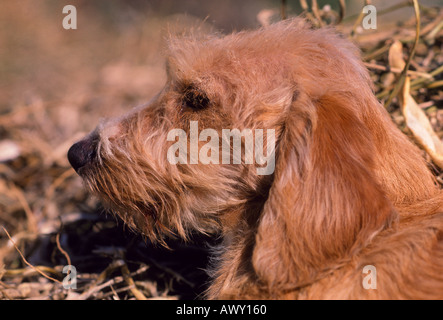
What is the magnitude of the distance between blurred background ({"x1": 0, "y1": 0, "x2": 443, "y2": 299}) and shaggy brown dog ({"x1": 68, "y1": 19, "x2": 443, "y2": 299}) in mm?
432

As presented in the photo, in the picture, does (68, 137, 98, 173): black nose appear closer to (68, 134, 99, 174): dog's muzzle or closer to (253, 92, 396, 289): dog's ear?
(68, 134, 99, 174): dog's muzzle

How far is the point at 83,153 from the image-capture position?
277 cm

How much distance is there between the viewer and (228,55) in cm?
259

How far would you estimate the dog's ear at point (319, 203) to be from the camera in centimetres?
208

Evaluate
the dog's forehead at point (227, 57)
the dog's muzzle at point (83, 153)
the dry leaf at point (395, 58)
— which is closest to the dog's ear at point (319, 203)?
the dog's forehead at point (227, 57)

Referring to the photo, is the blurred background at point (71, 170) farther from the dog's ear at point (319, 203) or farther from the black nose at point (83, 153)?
the dog's ear at point (319, 203)

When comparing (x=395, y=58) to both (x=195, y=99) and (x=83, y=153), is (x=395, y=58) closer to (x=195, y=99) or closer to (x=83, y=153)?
A: (x=195, y=99)

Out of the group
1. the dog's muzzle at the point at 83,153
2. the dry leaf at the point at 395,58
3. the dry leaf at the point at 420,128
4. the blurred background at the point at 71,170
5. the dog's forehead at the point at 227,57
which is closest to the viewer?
the dog's forehead at the point at 227,57

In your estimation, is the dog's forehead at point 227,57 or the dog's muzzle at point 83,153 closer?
the dog's forehead at point 227,57

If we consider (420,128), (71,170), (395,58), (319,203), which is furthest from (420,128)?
(71,170)

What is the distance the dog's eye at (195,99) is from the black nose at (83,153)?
0.63 m

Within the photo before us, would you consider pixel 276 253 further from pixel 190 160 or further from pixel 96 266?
pixel 96 266

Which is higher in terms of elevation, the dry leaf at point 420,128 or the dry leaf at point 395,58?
the dry leaf at point 395,58

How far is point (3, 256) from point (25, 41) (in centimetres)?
628
